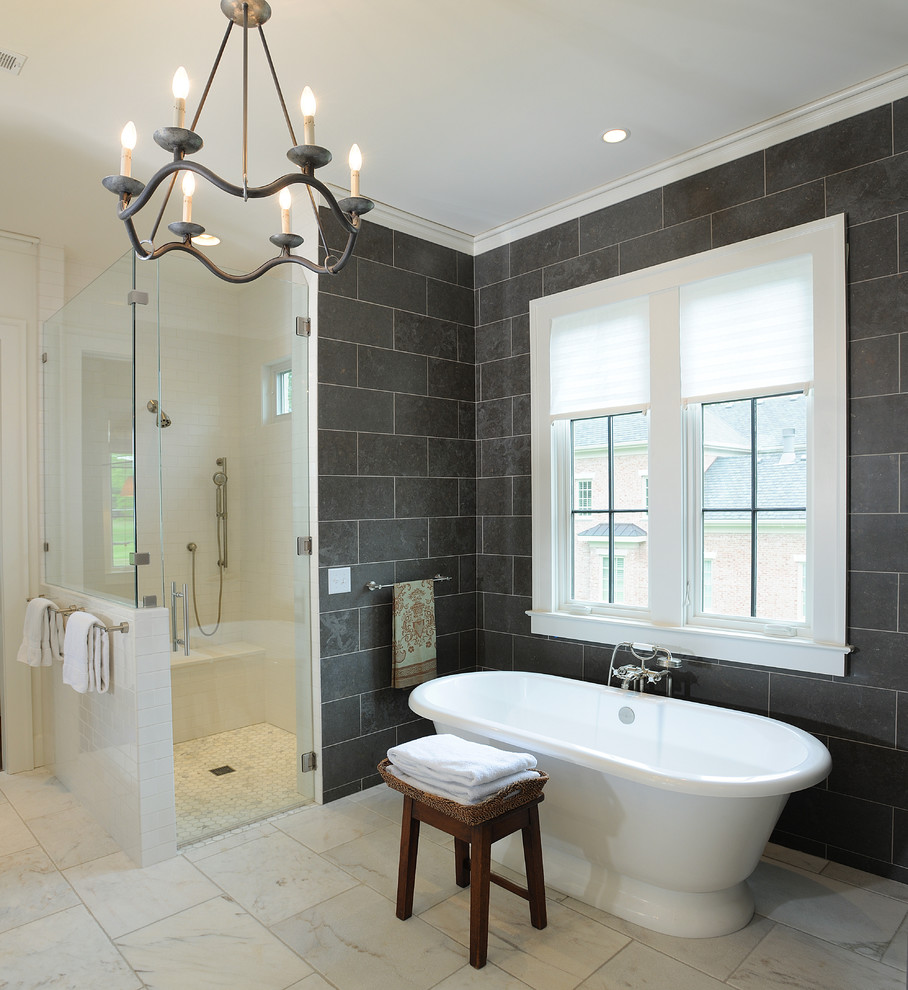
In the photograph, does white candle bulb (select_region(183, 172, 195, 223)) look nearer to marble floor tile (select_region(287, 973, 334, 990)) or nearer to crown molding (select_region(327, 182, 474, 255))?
crown molding (select_region(327, 182, 474, 255))

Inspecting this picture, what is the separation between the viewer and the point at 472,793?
84.3 inches

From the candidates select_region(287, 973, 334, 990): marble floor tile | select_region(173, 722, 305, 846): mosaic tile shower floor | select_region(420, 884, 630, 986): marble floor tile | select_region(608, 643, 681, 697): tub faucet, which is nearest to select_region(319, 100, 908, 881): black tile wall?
select_region(608, 643, 681, 697): tub faucet

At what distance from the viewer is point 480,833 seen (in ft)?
7.02

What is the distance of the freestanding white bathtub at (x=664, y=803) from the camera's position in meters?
2.16

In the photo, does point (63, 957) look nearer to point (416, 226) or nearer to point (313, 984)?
point (313, 984)

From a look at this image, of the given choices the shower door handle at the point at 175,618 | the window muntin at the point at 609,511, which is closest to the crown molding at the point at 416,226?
the window muntin at the point at 609,511

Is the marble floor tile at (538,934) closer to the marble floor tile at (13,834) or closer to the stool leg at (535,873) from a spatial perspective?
the stool leg at (535,873)

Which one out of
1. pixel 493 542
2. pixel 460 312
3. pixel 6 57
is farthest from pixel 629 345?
pixel 6 57

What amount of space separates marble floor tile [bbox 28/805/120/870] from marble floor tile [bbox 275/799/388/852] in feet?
2.38

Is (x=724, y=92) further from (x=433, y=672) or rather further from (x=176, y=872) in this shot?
(x=176, y=872)

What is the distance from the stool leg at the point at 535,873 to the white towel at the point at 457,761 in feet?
0.61

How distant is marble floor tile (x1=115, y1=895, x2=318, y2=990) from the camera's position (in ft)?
6.84

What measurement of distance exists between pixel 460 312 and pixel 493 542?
4.32 feet

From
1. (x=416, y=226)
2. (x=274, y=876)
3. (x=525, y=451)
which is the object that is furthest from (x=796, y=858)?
(x=416, y=226)
